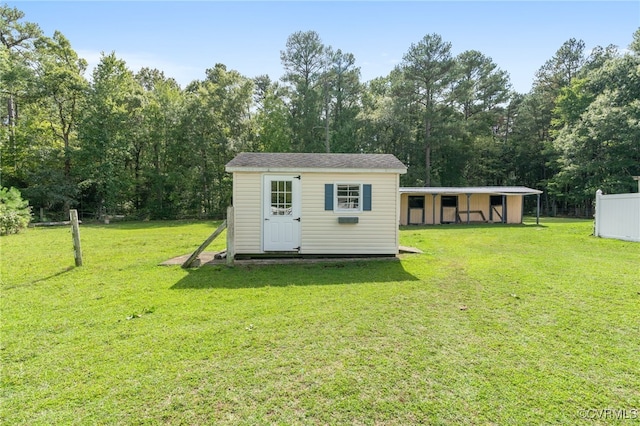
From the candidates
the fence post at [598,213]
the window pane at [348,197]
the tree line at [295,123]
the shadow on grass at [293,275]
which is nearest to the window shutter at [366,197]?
the window pane at [348,197]

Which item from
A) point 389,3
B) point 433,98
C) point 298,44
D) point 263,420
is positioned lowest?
point 263,420

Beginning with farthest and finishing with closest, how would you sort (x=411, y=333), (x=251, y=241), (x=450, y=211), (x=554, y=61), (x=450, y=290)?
(x=554, y=61) → (x=450, y=211) → (x=251, y=241) → (x=450, y=290) → (x=411, y=333)

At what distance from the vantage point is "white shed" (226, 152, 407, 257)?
789 cm

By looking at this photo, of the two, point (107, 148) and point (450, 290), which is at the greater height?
point (107, 148)

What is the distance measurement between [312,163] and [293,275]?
9.97 feet

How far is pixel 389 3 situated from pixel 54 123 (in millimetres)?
A: 25894

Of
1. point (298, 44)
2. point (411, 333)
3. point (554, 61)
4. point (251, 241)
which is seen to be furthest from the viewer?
point (554, 61)

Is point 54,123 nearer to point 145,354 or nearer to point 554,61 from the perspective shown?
point 145,354

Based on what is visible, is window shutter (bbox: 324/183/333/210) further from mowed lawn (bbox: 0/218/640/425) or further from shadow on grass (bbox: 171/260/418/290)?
mowed lawn (bbox: 0/218/640/425)

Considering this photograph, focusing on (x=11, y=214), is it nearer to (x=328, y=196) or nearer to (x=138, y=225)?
(x=138, y=225)

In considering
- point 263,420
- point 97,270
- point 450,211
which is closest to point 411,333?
point 263,420

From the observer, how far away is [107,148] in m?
22.1

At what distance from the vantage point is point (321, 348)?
3.24 meters

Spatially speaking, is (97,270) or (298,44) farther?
(298,44)
